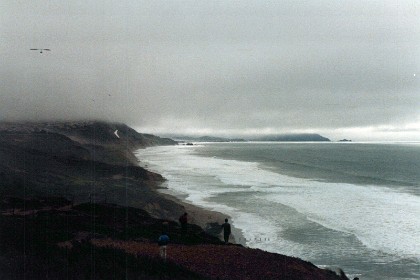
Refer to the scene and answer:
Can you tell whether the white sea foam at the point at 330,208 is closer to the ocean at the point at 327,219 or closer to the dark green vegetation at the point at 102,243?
the ocean at the point at 327,219

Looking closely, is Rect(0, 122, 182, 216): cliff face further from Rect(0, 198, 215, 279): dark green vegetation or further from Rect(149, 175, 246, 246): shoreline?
Rect(0, 198, 215, 279): dark green vegetation

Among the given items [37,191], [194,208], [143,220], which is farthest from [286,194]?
[37,191]

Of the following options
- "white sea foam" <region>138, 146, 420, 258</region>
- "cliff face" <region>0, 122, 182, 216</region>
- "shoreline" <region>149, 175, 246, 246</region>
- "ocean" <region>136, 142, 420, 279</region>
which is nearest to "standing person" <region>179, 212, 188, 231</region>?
"shoreline" <region>149, 175, 246, 246</region>

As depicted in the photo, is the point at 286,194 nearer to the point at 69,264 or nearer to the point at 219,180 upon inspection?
the point at 219,180

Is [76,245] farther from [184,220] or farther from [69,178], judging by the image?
[69,178]

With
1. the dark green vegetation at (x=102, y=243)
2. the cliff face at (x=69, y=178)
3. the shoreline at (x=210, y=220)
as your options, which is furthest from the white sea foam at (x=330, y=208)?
the dark green vegetation at (x=102, y=243)

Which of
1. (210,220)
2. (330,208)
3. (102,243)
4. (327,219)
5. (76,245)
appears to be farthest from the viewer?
(330,208)

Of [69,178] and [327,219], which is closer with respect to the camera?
[327,219]

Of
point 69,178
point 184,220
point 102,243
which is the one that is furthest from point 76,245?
point 69,178
